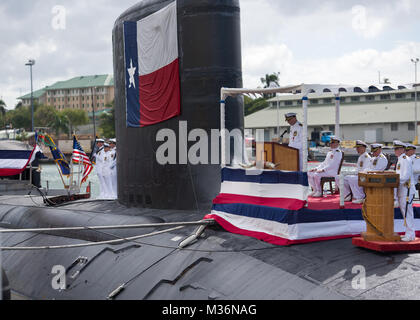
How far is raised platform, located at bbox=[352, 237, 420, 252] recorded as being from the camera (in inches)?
235

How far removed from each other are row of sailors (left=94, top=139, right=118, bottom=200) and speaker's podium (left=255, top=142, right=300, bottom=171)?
712 centimetres

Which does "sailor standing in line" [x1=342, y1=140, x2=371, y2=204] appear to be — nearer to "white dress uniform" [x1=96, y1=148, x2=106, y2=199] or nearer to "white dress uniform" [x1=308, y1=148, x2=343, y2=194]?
"white dress uniform" [x1=308, y1=148, x2=343, y2=194]

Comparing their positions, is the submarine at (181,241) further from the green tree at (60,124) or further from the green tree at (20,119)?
the green tree at (20,119)

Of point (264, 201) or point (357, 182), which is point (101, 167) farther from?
point (264, 201)

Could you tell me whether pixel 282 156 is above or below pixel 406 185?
above

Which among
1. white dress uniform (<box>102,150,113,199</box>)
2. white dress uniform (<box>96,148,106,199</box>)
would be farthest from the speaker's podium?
white dress uniform (<box>96,148,106,199</box>)

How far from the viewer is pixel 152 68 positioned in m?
9.23

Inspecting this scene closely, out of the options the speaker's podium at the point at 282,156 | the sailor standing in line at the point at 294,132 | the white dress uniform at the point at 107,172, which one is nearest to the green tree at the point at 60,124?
the white dress uniform at the point at 107,172

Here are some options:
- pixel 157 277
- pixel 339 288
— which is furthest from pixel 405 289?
pixel 157 277

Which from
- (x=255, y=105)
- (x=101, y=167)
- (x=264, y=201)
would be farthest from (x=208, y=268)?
(x=255, y=105)

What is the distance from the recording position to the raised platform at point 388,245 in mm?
5965

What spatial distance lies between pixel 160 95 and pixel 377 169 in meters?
3.99
